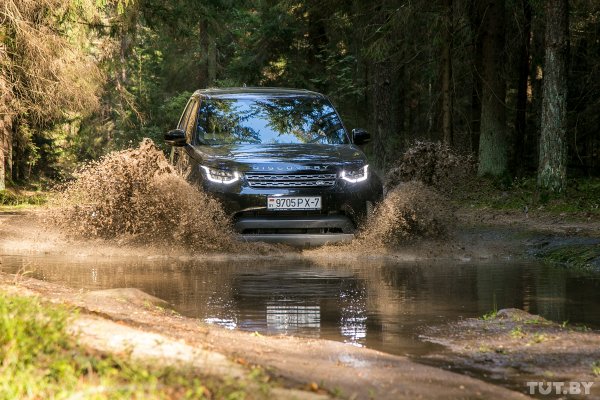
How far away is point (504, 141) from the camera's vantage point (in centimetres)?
2497

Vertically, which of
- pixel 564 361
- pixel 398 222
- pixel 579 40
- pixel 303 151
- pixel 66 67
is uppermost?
pixel 579 40

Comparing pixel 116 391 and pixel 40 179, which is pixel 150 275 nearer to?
pixel 116 391

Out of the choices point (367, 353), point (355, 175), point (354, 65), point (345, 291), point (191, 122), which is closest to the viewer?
point (367, 353)

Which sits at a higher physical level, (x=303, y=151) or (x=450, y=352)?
(x=303, y=151)

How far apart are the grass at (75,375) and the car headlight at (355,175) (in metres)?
6.97

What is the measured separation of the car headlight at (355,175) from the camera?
11.6 m

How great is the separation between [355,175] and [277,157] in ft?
3.25

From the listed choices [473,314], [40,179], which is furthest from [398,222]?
[40,179]

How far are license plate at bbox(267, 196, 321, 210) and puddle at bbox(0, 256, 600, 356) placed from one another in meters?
0.67

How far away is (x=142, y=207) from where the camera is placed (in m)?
12.0

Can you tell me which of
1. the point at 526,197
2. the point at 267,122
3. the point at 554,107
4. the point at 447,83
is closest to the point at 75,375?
the point at 267,122

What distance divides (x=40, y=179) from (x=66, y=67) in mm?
11759

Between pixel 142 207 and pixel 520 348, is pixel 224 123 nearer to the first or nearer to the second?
pixel 142 207

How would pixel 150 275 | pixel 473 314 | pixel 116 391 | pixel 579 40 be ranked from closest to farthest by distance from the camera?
1. pixel 116 391
2. pixel 473 314
3. pixel 150 275
4. pixel 579 40
